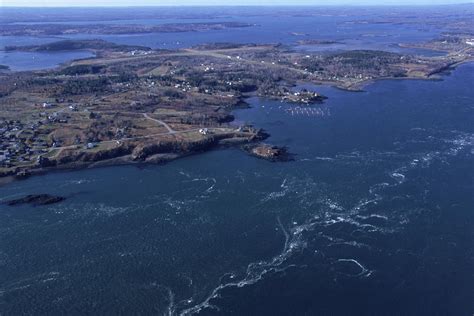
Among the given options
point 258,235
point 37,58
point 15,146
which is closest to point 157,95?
point 15,146

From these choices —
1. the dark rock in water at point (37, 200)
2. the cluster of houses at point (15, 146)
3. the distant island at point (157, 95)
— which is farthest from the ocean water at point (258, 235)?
the cluster of houses at point (15, 146)

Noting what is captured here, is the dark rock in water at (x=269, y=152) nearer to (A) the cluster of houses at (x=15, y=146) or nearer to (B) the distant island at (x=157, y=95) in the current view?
(B) the distant island at (x=157, y=95)

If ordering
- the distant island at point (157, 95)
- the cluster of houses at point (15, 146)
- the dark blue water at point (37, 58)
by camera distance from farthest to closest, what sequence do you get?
the dark blue water at point (37, 58) < the distant island at point (157, 95) < the cluster of houses at point (15, 146)

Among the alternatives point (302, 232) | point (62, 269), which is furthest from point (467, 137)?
point (62, 269)

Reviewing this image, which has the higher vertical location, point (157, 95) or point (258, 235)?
point (157, 95)

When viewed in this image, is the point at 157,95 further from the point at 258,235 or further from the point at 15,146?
the point at 258,235

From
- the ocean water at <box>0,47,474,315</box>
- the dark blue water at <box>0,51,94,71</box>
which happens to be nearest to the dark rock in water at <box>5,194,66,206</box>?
the ocean water at <box>0,47,474,315</box>
